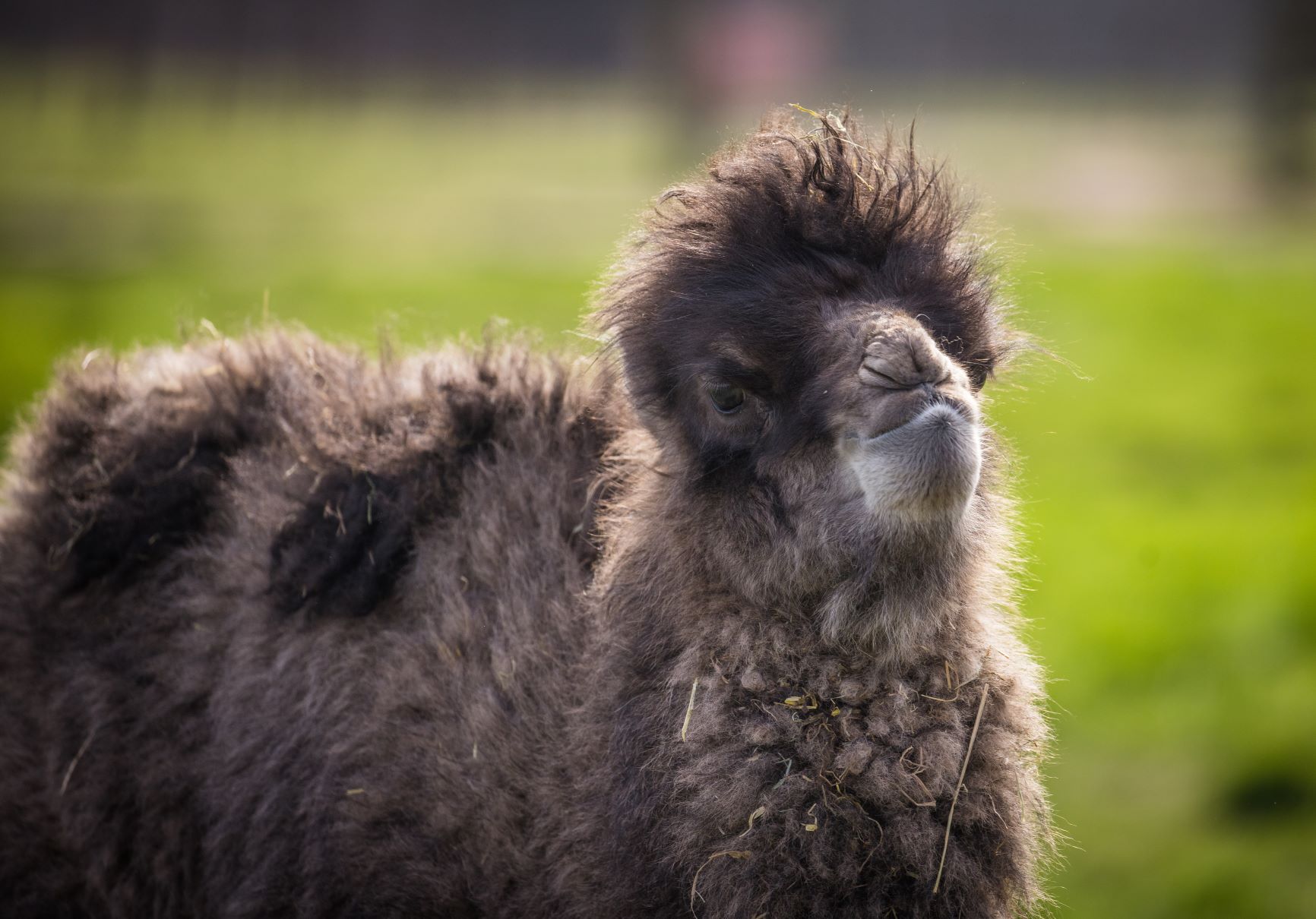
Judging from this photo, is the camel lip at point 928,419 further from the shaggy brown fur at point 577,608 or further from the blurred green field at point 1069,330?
the blurred green field at point 1069,330

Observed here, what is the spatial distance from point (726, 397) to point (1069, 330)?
10.6 m

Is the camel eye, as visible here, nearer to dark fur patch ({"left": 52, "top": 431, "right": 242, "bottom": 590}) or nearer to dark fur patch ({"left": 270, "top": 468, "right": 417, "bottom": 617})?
dark fur patch ({"left": 270, "top": 468, "right": 417, "bottom": 617})

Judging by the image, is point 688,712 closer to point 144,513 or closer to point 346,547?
point 346,547

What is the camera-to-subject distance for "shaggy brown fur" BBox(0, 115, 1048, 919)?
3428 millimetres

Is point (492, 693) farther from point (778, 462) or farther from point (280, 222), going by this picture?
point (280, 222)

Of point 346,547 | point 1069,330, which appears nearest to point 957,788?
point 346,547

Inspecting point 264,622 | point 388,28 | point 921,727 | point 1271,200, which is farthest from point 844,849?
point 388,28

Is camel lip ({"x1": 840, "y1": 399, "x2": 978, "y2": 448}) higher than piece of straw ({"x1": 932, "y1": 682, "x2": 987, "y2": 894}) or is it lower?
higher

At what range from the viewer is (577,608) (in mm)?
4035

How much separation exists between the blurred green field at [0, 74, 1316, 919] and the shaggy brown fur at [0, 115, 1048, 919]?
27.8 inches

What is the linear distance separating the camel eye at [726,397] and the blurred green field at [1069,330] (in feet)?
3.03

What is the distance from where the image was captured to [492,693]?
3.93 metres

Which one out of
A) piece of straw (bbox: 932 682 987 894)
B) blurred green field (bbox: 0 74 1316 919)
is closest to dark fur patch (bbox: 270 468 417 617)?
blurred green field (bbox: 0 74 1316 919)

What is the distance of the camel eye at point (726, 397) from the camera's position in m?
3.56
